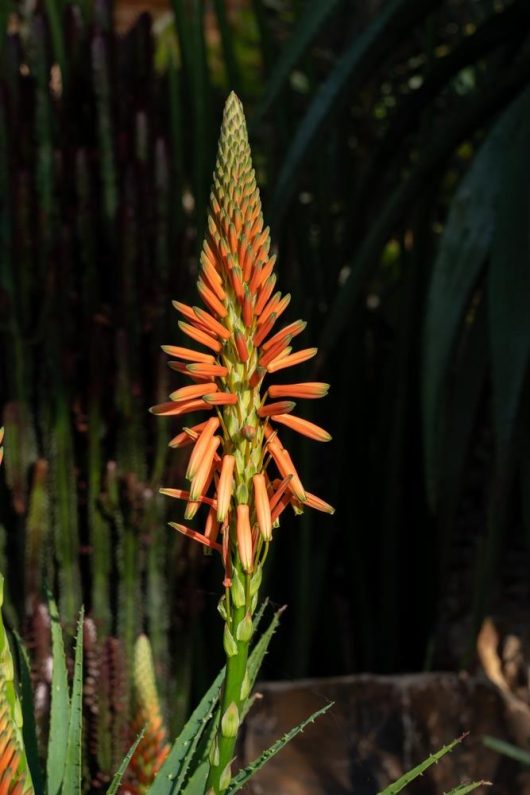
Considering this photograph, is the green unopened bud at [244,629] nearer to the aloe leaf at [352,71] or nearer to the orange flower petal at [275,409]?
the orange flower petal at [275,409]

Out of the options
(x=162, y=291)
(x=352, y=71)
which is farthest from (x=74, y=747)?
(x=352, y=71)

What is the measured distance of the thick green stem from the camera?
23.2 inches

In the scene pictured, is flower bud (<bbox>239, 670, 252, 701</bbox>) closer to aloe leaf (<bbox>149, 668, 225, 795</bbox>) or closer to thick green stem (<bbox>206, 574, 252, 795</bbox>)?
thick green stem (<bbox>206, 574, 252, 795</bbox>)

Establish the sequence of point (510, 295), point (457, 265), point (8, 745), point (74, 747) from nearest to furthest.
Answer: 1. point (8, 745)
2. point (74, 747)
3. point (510, 295)
4. point (457, 265)

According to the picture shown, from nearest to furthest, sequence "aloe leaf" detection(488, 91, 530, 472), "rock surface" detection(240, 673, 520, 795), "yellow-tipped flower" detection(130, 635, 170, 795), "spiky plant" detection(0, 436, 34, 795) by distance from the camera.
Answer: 1. "spiky plant" detection(0, 436, 34, 795)
2. "yellow-tipped flower" detection(130, 635, 170, 795)
3. "aloe leaf" detection(488, 91, 530, 472)
4. "rock surface" detection(240, 673, 520, 795)

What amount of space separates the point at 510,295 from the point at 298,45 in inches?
21.0

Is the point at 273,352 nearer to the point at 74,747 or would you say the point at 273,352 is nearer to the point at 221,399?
the point at 221,399

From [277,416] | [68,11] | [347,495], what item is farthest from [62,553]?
[277,416]

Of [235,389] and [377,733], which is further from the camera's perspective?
[377,733]

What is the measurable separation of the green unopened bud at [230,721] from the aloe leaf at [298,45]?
121 cm

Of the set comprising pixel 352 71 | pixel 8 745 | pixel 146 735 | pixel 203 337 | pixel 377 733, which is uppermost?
pixel 352 71

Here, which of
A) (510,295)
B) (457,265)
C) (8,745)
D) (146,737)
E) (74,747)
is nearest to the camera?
(8,745)

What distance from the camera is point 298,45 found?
1.66 m

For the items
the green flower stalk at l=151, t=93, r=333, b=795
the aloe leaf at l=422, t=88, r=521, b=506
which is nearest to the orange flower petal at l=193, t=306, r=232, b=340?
the green flower stalk at l=151, t=93, r=333, b=795
